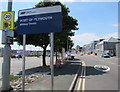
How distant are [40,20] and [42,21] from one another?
0.11 metres

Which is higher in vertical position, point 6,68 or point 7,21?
point 7,21

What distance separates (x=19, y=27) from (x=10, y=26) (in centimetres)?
50

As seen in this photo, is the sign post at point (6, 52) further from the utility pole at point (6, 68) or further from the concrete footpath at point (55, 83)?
the concrete footpath at point (55, 83)

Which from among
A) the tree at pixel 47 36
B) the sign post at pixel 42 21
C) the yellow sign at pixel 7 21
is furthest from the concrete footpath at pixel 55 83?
the tree at pixel 47 36

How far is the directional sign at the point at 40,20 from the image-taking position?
18.8ft

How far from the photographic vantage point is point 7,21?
21.9ft

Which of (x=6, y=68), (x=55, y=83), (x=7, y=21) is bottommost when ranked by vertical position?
(x=55, y=83)

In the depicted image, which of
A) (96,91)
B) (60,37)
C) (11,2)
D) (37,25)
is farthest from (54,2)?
(96,91)

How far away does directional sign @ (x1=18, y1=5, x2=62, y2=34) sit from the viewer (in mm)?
5730

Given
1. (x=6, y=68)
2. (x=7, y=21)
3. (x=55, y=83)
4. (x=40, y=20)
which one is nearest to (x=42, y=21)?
(x=40, y=20)

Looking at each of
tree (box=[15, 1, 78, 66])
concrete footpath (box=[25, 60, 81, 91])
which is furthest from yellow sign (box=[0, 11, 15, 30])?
tree (box=[15, 1, 78, 66])

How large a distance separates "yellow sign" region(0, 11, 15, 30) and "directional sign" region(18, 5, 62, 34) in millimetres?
436

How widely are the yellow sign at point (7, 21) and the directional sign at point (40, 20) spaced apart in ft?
1.43

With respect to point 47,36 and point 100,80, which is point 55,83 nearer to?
point 100,80
